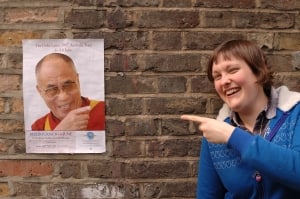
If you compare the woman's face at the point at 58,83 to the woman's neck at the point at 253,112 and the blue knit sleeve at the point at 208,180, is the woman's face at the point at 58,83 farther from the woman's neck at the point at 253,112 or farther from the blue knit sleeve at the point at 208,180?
the woman's neck at the point at 253,112

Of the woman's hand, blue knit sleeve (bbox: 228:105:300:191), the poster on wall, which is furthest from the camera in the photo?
the poster on wall

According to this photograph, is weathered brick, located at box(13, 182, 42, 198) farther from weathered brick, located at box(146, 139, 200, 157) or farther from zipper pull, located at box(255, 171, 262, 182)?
zipper pull, located at box(255, 171, 262, 182)

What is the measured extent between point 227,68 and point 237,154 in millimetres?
339

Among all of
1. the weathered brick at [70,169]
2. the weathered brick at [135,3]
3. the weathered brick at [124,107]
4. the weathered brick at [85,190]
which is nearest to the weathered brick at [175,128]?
the weathered brick at [124,107]

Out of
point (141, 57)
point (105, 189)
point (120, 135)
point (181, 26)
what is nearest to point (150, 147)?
point (120, 135)

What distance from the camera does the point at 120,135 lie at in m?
2.30

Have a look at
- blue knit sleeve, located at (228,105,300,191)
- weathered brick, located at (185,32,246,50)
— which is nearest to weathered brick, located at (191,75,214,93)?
weathered brick, located at (185,32,246,50)

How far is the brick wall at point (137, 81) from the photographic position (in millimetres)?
2273

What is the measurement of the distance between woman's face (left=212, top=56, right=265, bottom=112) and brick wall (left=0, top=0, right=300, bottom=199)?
439mm

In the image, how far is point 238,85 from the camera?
1.83 metres

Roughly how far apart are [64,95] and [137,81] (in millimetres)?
358

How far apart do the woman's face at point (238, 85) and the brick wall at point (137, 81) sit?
1.44 ft

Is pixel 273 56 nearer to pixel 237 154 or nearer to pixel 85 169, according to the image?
pixel 237 154

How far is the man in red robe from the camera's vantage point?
7.43 ft
